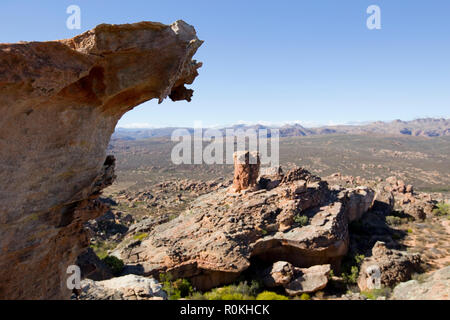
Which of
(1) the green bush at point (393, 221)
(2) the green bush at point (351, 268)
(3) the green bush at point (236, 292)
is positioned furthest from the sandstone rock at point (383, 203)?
(3) the green bush at point (236, 292)

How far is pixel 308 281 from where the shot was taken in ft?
50.3

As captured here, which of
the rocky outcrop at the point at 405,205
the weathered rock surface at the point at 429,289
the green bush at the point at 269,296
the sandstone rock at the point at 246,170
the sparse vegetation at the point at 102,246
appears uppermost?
the sandstone rock at the point at 246,170

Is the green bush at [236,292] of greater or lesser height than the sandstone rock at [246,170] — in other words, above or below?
below

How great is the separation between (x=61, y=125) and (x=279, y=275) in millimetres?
14185

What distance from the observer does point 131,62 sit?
7273 mm

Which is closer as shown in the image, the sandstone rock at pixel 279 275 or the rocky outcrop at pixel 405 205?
the sandstone rock at pixel 279 275

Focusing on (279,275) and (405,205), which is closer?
(279,275)

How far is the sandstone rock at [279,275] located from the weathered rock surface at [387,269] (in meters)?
4.70

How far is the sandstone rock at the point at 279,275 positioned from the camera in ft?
50.8

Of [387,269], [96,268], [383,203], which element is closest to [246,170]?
[387,269]

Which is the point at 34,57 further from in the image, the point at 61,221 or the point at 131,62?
the point at 61,221

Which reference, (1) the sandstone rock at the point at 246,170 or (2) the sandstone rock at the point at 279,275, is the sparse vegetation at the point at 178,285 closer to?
(2) the sandstone rock at the point at 279,275

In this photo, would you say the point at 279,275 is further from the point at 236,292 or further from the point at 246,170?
the point at 246,170
